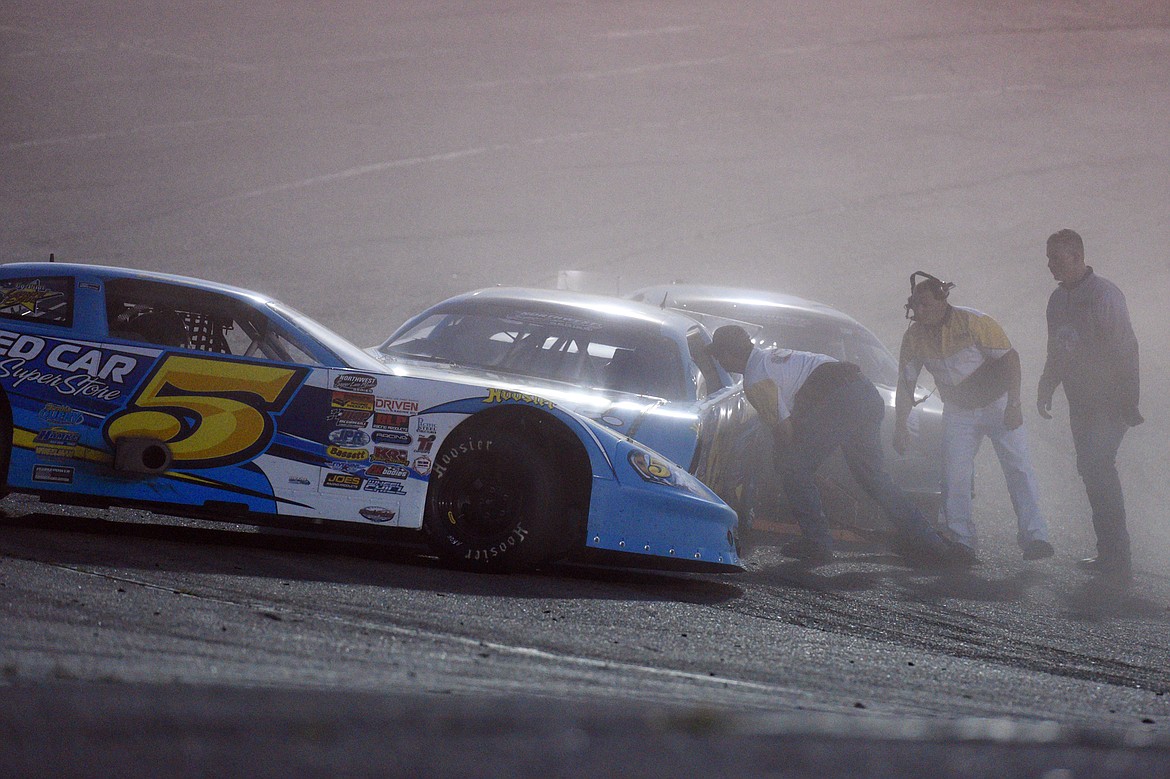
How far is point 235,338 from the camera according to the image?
19.0 ft

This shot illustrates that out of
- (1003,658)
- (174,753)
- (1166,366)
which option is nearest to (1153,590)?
(1003,658)

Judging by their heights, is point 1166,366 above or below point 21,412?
above

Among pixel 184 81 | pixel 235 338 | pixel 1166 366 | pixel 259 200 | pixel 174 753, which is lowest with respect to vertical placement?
pixel 174 753

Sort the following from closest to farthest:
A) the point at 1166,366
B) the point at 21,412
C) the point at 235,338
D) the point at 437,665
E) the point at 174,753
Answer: the point at 174,753
the point at 437,665
the point at 21,412
the point at 235,338
the point at 1166,366

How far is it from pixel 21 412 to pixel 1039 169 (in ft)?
71.5

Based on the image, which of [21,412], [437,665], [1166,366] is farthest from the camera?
[1166,366]

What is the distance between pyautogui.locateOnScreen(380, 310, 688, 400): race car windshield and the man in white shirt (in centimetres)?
54

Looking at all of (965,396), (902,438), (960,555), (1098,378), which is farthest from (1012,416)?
(960,555)

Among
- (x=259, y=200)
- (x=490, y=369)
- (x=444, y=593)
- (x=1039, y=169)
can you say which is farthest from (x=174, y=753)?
(x=1039, y=169)

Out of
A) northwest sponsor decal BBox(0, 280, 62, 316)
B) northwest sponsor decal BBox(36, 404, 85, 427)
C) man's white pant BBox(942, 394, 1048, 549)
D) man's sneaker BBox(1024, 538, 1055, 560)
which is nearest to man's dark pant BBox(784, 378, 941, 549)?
man's white pant BBox(942, 394, 1048, 549)

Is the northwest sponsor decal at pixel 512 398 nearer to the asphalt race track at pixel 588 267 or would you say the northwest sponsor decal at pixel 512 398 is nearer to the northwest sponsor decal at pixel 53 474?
the asphalt race track at pixel 588 267

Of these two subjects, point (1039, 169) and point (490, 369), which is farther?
point (1039, 169)

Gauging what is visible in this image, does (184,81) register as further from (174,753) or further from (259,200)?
(174,753)

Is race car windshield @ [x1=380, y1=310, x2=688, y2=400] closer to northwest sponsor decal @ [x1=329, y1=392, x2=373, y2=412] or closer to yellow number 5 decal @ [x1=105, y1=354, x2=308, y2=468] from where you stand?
northwest sponsor decal @ [x1=329, y1=392, x2=373, y2=412]
